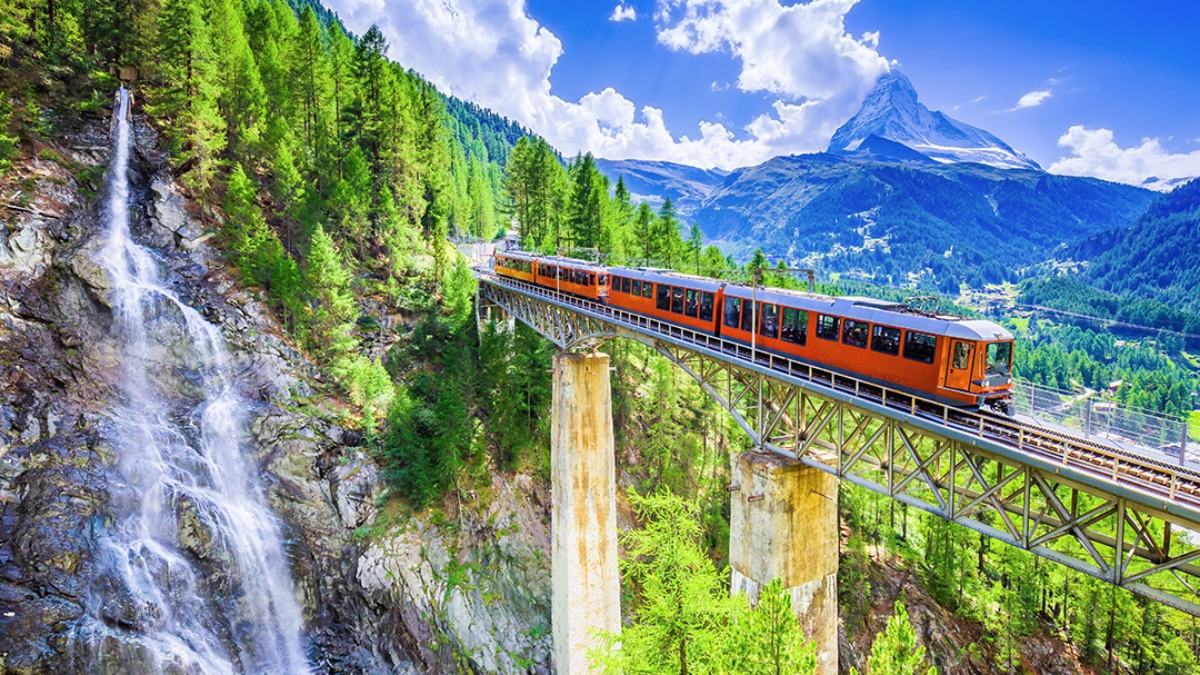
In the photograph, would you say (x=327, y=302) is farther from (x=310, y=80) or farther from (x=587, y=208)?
(x=587, y=208)

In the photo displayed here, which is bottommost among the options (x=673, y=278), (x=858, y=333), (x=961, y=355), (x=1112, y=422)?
(x=1112, y=422)

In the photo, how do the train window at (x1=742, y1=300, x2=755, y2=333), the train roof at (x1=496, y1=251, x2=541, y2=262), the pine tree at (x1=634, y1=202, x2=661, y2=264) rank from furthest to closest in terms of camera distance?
the pine tree at (x1=634, y1=202, x2=661, y2=264), the train roof at (x1=496, y1=251, x2=541, y2=262), the train window at (x1=742, y1=300, x2=755, y2=333)

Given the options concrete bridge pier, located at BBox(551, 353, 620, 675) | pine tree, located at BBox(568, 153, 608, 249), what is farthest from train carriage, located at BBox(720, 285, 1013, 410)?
pine tree, located at BBox(568, 153, 608, 249)

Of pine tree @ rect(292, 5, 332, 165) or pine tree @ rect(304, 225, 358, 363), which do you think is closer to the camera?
pine tree @ rect(304, 225, 358, 363)

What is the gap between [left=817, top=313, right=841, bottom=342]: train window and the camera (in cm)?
1530

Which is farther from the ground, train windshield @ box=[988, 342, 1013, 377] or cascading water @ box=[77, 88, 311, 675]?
train windshield @ box=[988, 342, 1013, 377]

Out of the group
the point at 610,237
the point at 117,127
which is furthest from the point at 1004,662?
the point at 117,127

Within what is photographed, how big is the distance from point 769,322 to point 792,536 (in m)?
6.48

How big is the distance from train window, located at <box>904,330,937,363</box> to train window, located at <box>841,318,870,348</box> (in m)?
1.14

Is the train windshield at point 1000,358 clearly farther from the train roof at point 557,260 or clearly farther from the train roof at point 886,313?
the train roof at point 557,260

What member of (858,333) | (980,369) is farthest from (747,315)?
(980,369)

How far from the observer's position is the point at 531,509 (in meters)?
29.5

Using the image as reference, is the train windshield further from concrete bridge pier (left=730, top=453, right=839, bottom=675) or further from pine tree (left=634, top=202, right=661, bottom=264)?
pine tree (left=634, top=202, right=661, bottom=264)

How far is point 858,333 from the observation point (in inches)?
579
